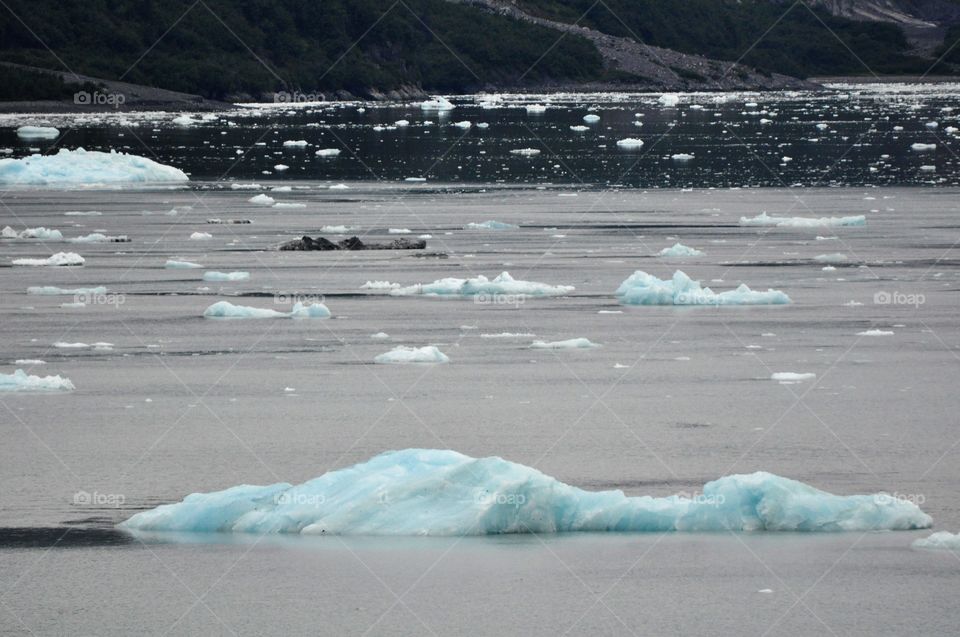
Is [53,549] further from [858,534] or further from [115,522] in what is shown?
[858,534]

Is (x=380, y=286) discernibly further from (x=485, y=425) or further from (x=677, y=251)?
(x=485, y=425)

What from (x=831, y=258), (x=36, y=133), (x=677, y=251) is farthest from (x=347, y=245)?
(x=36, y=133)

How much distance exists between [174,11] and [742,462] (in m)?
139

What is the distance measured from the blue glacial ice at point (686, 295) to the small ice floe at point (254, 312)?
11.7 feet

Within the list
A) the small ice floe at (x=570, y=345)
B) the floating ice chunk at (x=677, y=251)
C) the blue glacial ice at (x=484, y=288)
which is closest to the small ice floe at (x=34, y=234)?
the blue glacial ice at (x=484, y=288)

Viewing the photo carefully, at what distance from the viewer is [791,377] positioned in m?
14.2

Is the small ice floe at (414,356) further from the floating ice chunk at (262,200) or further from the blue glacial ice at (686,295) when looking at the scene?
the floating ice chunk at (262,200)

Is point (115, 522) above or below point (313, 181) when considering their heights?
above

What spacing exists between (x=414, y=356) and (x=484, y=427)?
2982 millimetres

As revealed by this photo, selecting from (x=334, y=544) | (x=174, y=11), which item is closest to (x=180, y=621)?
(x=334, y=544)

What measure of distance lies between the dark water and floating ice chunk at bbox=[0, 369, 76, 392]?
26099 mm

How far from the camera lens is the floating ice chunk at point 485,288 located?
19547 mm

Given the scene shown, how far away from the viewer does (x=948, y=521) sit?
32.1ft

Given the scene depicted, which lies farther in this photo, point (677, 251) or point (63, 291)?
point (677, 251)
